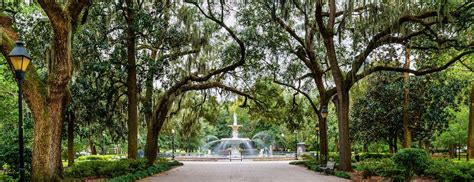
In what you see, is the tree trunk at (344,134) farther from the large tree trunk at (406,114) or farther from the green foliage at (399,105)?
the green foliage at (399,105)

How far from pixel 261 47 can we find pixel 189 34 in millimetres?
3796

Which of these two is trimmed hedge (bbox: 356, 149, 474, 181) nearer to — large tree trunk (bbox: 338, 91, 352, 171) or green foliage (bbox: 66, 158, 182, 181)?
large tree trunk (bbox: 338, 91, 352, 171)

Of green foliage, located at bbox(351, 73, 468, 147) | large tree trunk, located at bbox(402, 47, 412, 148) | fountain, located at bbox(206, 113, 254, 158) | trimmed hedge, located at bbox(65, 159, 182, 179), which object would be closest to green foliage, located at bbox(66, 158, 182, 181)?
trimmed hedge, located at bbox(65, 159, 182, 179)

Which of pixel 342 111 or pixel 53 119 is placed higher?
pixel 342 111

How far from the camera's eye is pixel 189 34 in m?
18.5

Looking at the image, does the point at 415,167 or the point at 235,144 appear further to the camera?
the point at 235,144

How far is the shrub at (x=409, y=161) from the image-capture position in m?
11.8

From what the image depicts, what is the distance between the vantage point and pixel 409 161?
39.1ft

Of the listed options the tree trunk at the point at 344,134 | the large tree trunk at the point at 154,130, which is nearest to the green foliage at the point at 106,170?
the large tree trunk at the point at 154,130

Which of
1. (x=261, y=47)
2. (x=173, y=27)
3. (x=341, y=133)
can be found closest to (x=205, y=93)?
(x=261, y=47)

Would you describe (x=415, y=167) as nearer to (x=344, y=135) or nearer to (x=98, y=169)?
(x=344, y=135)

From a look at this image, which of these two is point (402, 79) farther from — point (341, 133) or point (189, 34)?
point (189, 34)

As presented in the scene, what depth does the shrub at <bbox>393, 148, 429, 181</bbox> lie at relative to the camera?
11805 millimetres

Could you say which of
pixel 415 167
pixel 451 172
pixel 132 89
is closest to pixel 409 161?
pixel 415 167
